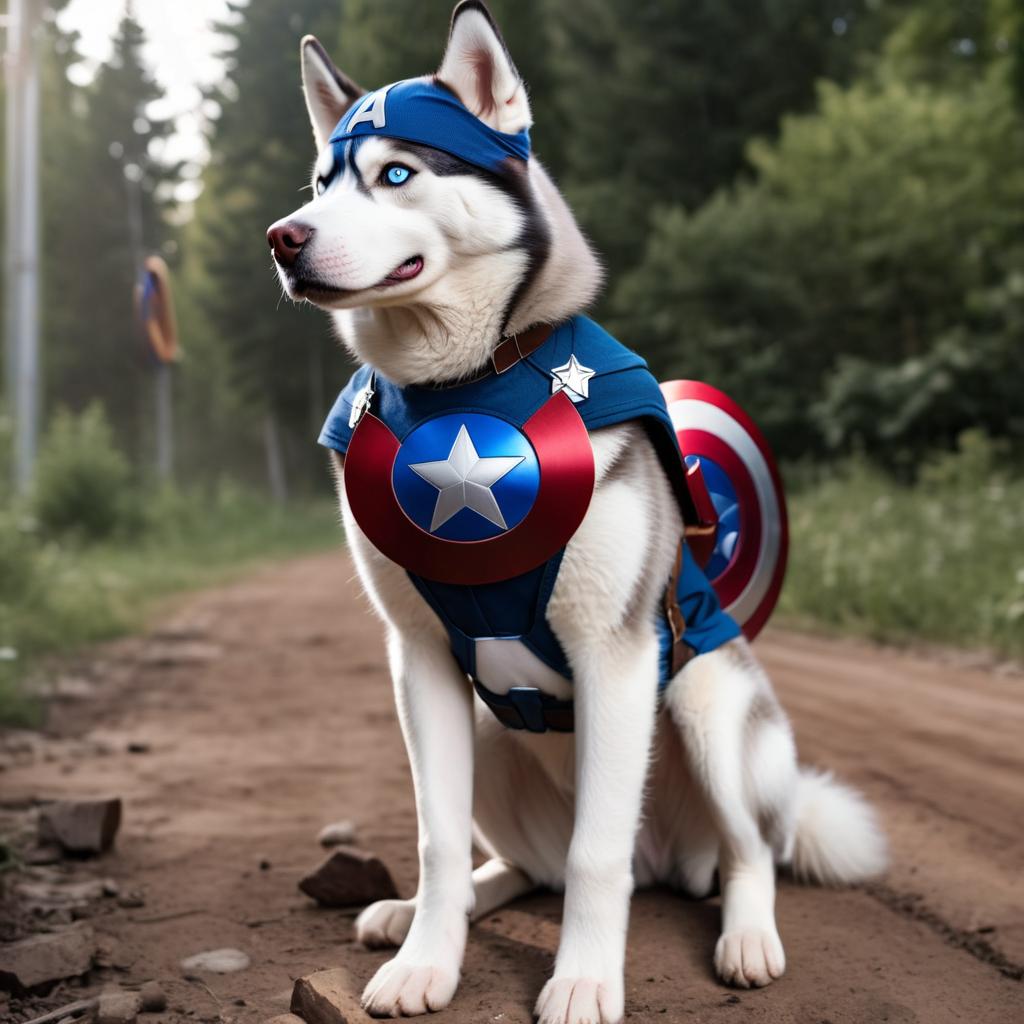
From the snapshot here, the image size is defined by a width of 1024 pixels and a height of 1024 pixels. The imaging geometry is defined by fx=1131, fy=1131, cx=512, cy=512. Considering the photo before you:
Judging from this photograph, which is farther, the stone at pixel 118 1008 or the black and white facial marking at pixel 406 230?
the stone at pixel 118 1008

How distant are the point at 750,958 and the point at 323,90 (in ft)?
6.57

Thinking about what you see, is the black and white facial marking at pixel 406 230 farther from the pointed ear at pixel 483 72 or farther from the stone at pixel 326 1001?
the stone at pixel 326 1001

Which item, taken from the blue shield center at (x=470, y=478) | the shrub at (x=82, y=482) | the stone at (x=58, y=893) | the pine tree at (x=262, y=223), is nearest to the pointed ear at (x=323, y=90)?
the blue shield center at (x=470, y=478)

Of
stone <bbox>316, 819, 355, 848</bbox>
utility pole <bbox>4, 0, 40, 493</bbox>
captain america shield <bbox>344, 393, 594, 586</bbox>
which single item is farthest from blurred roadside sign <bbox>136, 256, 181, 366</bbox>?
captain america shield <bbox>344, 393, 594, 586</bbox>

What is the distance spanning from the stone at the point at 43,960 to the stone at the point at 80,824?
78cm

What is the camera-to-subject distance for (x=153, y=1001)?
235cm

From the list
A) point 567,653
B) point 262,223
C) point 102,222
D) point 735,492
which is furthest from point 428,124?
point 102,222

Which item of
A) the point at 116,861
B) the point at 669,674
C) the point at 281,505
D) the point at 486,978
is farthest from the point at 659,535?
the point at 281,505

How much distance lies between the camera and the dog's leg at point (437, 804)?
2281 millimetres

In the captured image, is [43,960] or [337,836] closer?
[43,960]

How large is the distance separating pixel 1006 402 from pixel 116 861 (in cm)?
1094

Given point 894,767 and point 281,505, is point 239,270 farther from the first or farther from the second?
point 894,767

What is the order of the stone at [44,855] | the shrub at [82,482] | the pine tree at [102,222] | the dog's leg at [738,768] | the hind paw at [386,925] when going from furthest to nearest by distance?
1. the pine tree at [102,222]
2. the shrub at [82,482]
3. the stone at [44,855]
4. the hind paw at [386,925]
5. the dog's leg at [738,768]

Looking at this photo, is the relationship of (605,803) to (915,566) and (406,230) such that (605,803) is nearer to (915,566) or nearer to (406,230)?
(406,230)
